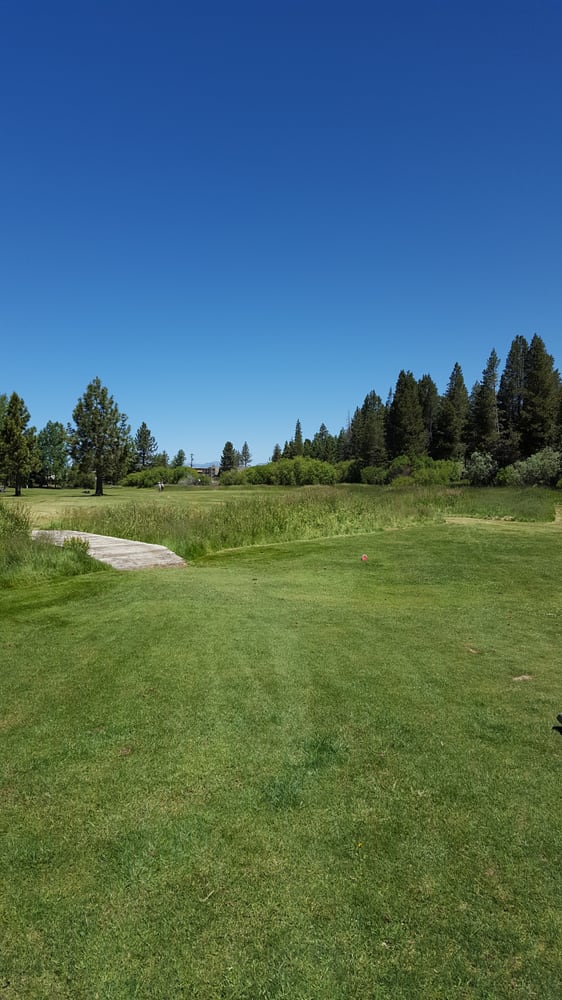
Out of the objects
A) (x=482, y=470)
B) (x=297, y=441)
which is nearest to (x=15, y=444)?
(x=482, y=470)

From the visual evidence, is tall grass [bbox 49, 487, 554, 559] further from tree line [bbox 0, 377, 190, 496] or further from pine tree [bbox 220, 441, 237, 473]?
pine tree [bbox 220, 441, 237, 473]

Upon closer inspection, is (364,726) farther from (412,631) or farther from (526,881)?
(412,631)

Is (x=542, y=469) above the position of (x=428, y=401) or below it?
below

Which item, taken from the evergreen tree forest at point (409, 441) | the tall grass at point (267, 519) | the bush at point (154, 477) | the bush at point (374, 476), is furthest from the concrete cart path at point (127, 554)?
the bush at point (154, 477)

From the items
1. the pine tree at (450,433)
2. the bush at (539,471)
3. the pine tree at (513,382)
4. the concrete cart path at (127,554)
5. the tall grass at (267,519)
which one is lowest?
the concrete cart path at (127,554)

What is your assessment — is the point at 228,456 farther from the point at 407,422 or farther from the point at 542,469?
the point at 542,469

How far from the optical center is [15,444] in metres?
40.3

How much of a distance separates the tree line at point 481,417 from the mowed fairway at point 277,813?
41.6m

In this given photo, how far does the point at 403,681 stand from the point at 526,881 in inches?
69.8

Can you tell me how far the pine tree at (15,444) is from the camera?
40.0 meters

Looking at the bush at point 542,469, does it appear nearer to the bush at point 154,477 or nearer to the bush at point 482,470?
the bush at point 482,470

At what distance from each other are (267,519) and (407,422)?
163 ft

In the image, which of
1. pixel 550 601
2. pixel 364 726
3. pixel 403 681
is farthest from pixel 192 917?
pixel 550 601

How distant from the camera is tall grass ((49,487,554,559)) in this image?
1268 cm
